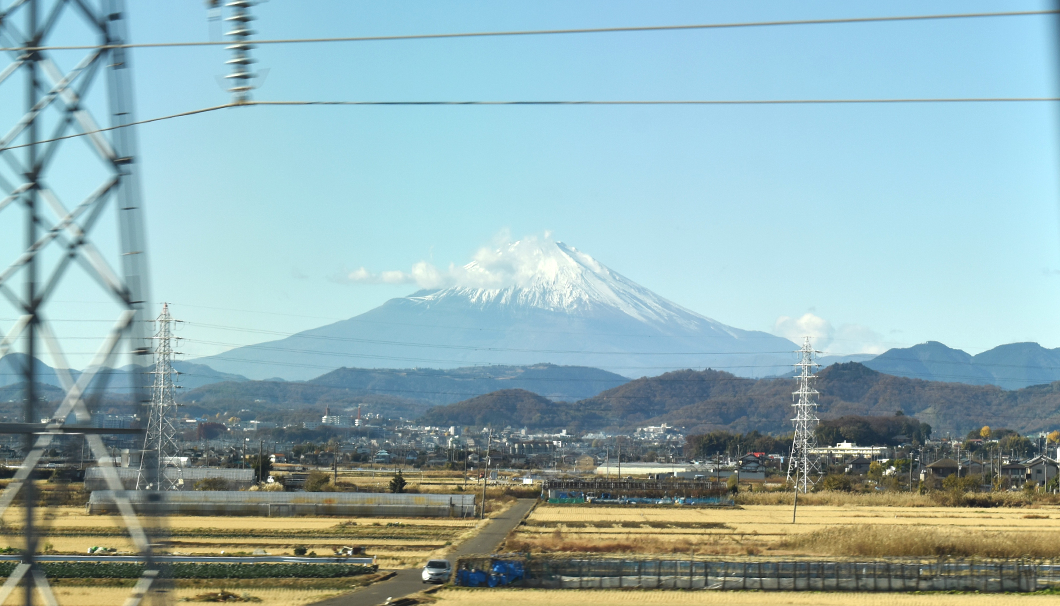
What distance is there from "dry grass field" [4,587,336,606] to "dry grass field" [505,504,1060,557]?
9430mm

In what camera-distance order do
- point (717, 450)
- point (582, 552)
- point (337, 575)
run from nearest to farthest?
point (337, 575)
point (582, 552)
point (717, 450)

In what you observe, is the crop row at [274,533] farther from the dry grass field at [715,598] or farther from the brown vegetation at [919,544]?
the brown vegetation at [919,544]

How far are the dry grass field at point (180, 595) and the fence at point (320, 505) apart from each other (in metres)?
22.5

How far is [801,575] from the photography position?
2272 cm

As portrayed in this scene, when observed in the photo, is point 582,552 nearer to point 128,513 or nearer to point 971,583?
point 971,583

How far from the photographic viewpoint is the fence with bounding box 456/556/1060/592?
74.0 feet

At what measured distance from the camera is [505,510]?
159 ft

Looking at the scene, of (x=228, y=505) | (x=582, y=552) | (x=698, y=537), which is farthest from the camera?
(x=228, y=505)

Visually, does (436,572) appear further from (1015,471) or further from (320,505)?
(1015,471)

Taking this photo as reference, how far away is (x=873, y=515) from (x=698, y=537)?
15847mm

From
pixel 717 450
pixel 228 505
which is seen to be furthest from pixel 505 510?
pixel 717 450

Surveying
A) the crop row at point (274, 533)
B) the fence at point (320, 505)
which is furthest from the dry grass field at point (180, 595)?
the fence at point (320, 505)

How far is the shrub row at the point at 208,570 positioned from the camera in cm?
2372

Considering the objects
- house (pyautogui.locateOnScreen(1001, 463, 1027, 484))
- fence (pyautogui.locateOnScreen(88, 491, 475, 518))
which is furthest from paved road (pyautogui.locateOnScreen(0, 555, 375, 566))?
house (pyautogui.locateOnScreen(1001, 463, 1027, 484))
